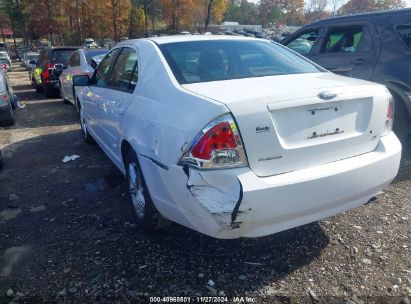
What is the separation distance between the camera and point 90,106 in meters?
5.28

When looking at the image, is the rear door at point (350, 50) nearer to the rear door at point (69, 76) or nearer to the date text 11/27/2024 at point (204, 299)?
the date text 11/27/2024 at point (204, 299)

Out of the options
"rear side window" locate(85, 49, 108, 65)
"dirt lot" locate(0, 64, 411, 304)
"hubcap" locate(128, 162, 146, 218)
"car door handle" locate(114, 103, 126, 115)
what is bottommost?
"dirt lot" locate(0, 64, 411, 304)

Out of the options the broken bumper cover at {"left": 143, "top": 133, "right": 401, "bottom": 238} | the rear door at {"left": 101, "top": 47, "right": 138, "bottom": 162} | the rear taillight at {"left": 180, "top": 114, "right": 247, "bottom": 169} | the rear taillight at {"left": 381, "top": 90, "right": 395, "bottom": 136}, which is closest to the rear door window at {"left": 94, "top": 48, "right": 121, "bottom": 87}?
the rear door at {"left": 101, "top": 47, "right": 138, "bottom": 162}

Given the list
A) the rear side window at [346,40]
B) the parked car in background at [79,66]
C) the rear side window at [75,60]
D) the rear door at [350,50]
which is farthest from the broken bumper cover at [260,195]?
the rear side window at [75,60]

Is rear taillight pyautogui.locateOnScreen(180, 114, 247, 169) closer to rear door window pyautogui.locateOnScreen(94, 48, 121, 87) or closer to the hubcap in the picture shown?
the hubcap

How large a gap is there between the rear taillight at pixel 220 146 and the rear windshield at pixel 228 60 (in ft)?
2.43

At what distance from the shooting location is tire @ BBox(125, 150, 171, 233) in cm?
320

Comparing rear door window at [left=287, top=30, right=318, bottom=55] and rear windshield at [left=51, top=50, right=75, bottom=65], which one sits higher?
rear door window at [left=287, top=30, right=318, bottom=55]

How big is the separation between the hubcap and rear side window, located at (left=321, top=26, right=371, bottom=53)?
12.5ft

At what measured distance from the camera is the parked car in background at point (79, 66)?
8916 millimetres

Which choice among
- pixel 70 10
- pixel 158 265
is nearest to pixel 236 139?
pixel 158 265

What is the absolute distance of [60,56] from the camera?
12.4m

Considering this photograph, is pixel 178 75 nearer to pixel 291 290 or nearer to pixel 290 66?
pixel 290 66

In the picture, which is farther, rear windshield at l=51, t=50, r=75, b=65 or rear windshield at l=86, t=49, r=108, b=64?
rear windshield at l=51, t=50, r=75, b=65
